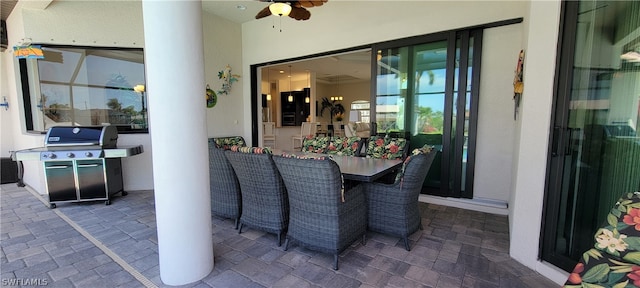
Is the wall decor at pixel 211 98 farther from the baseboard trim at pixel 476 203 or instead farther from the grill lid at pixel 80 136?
the baseboard trim at pixel 476 203

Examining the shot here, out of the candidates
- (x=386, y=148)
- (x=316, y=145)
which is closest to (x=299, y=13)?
(x=316, y=145)

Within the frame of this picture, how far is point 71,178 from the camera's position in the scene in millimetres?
3869

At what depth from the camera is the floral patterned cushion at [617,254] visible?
119 centimetres

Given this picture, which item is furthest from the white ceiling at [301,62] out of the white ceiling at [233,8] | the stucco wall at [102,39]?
the stucco wall at [102,39]

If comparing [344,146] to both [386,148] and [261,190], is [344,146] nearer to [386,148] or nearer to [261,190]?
[386,148]

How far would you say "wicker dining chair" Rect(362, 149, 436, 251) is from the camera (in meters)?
2.50

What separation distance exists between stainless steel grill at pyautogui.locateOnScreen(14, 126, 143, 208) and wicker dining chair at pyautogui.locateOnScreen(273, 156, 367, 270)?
2960mm

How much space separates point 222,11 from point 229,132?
235cm

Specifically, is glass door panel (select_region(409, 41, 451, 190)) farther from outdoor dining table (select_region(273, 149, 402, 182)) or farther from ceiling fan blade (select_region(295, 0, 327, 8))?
ceiling fan blade (select_region(295, 0, 327, 8))

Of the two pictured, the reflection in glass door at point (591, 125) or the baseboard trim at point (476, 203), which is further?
the baseboard trim at point (476, 203)

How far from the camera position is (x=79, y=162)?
3.86 metres

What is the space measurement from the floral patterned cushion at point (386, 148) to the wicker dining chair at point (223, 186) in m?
1.78

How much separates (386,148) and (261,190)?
1.77 meters

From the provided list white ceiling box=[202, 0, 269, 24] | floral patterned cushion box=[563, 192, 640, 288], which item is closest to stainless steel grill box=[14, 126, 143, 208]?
white ceiling box=[202, 0, 269, 24]
